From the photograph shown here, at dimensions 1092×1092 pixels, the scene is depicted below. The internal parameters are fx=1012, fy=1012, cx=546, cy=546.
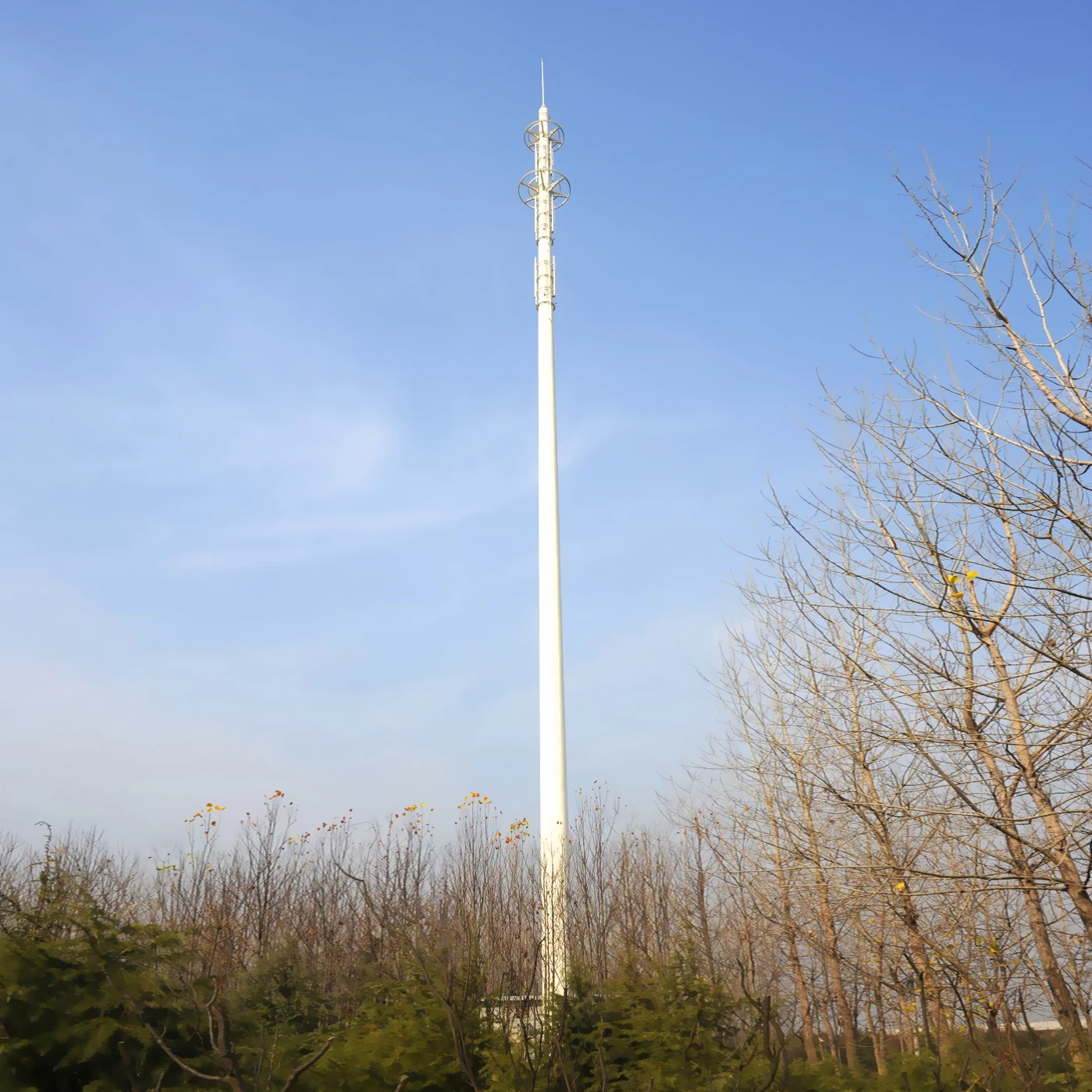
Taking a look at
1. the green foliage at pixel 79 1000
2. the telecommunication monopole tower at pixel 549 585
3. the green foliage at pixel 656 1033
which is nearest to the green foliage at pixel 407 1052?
the green foliage at pixel 656 1033

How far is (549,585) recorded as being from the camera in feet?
51.4

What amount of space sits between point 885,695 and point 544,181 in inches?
567

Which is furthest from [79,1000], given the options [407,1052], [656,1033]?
[656,1033]

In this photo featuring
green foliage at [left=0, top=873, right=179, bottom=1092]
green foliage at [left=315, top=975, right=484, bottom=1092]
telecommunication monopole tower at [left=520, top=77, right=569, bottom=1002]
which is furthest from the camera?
telecommunication monopole tower at [left=520, top=77, right=569, bottom=1002]

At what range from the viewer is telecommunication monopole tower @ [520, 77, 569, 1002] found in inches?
529

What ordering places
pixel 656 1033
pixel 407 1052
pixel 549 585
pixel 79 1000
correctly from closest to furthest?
pixel 79 1000, pixel 407 1052, pixel 656 1033, pixel 549 585

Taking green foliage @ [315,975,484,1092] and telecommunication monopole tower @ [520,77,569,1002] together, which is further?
telecommunication monopole tower @ [520,77,569,1002]

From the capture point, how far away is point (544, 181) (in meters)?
19.0

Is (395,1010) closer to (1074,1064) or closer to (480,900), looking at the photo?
(1074,1064)

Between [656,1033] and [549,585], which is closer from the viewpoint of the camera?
[656,1033]

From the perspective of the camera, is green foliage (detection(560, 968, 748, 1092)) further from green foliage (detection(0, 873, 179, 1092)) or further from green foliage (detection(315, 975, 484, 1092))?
green foliage (detection(0, 873, 179, 1092))

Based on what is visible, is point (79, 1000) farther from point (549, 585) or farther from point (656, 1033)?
point (549, 585)

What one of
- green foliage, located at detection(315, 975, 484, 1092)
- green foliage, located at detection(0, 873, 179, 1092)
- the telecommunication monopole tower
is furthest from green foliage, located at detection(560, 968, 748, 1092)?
the telecommunication monopole tower

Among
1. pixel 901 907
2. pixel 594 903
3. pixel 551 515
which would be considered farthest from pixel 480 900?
pixel 901 907
